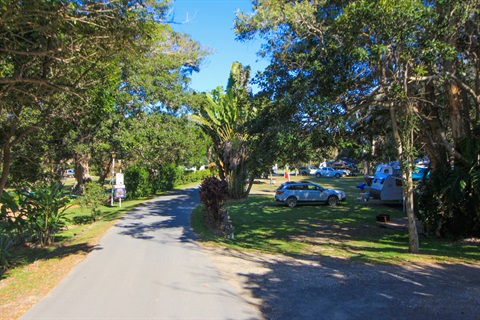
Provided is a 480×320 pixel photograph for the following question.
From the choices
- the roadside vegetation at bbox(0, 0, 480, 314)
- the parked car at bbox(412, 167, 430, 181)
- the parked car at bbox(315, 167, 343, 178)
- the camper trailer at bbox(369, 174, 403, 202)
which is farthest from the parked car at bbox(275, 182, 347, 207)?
the parked car at bbox(315, 167, 343, 178)

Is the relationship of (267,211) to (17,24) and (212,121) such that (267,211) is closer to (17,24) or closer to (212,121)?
(212,121)

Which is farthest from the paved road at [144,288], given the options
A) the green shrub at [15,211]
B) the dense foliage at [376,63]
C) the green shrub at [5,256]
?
the dense foliage at [376,63]

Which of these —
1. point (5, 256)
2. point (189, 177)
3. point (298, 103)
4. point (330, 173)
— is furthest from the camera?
point (330, 173)

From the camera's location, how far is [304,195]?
21891 millimetres

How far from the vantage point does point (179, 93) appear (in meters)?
24.5

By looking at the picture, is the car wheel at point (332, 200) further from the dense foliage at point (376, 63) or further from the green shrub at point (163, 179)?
the green shrub at point (163, 179)

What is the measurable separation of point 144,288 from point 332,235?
335 inches

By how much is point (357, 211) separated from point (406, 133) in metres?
10.9

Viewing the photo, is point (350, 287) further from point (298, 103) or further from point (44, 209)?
point (44, 209)

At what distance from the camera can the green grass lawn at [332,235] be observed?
31.4 feet

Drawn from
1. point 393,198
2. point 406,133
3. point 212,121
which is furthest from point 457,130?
point 212,121

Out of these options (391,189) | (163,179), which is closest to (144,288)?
(391,189)

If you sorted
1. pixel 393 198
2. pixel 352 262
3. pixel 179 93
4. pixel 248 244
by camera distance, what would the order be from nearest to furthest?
pixel 352 262 < pixel 248 244 < pixel 393 198 < pixel 179 93

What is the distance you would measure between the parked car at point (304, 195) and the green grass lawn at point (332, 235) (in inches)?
23.0
